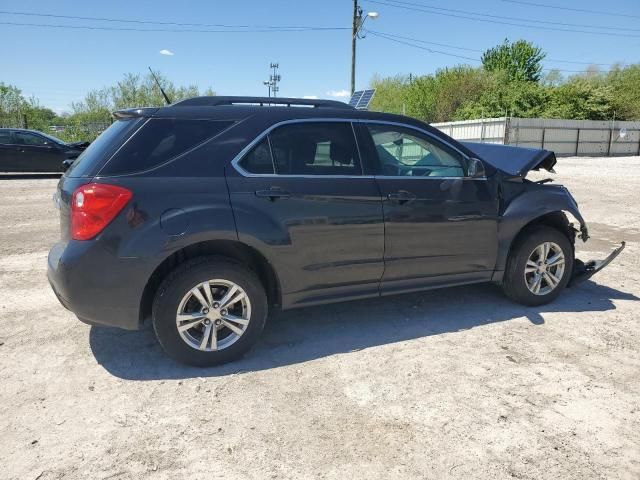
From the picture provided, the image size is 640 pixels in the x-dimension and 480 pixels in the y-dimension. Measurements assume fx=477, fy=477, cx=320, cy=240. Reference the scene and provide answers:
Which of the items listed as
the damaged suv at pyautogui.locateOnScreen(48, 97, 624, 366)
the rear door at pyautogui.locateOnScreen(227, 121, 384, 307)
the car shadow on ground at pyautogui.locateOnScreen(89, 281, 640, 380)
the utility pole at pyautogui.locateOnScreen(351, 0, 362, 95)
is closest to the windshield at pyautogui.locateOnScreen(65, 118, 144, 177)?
the damaged suv at pyautogui.locateOnScreen(48, 97, 624, 366)

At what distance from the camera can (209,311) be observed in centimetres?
326

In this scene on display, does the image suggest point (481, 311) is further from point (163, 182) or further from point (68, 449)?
point (68, 449)

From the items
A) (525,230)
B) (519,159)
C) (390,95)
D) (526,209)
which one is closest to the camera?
(526,209)

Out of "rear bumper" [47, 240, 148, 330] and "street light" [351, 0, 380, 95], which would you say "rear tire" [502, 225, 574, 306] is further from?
"street light" [351, 0, 380, 95]

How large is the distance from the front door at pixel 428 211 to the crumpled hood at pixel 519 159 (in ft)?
1.28

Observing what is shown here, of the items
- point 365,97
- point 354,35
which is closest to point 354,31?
point 354,35

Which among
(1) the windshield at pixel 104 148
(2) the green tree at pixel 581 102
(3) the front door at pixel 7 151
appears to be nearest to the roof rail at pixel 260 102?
(1) the windshield at pixel 104 148

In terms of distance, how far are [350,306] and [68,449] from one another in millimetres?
2624

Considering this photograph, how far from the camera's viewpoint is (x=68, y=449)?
97.7 inches

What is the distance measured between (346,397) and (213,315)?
105cm

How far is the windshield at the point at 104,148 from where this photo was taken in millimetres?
3099

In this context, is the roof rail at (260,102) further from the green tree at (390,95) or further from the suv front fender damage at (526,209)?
the green tree at (390,95)

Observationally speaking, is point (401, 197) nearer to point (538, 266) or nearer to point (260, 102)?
point (260, 102)

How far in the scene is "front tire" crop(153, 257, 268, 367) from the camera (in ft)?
10.4
